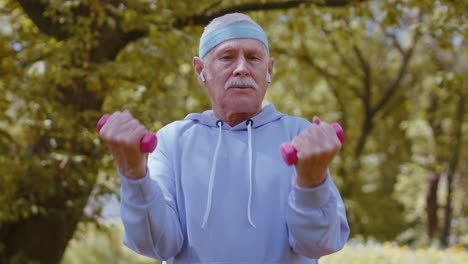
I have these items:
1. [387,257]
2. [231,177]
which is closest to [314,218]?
[231,177]

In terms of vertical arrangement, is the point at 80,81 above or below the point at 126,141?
below

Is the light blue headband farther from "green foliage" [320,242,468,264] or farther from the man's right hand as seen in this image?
"green foliage" [320,242,468,264]

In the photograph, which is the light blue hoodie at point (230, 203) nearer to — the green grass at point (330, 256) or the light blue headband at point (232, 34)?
the light blue headband at point (232, 34)

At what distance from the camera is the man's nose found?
1695mm

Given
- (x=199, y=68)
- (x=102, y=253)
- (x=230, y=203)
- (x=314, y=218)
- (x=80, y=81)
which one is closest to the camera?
(x=314, y=218)

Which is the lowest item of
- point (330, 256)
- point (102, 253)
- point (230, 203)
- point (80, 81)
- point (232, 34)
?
point (102, 253)

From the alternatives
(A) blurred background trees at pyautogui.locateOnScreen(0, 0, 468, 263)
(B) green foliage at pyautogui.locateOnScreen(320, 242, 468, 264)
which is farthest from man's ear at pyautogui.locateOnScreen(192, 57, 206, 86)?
(B) green foliage at pyautogui.locateOnScreen(320, 242, 468, 264)

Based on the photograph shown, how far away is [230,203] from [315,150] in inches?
16.6

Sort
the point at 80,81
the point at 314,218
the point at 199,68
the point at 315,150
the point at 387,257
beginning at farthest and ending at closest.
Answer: the point at 387,257 < the point at 80,81 < the point at 199,68 < the point at 314,218 < the point at 315,150

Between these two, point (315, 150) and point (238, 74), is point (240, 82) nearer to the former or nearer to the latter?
point (238, 74)

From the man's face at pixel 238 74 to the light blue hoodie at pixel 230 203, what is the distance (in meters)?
0.08

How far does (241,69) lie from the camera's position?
5.55 ft

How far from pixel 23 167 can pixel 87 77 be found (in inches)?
43.0

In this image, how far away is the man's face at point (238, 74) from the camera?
5.64 feet
